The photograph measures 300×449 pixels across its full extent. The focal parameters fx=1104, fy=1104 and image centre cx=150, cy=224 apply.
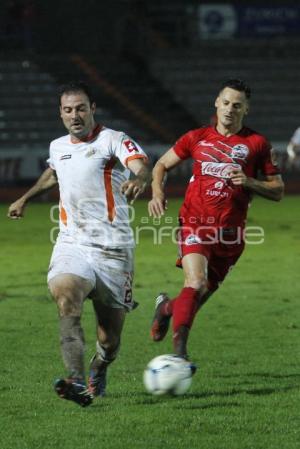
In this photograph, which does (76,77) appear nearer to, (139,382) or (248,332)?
(248,332)

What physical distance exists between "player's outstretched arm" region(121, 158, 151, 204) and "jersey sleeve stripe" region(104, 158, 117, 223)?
0.26 metres

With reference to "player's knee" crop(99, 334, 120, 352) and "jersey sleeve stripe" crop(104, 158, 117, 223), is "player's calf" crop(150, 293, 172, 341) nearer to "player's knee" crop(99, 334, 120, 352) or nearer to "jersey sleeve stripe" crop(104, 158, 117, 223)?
"player's knee" crop(99, 334, 120, 352)

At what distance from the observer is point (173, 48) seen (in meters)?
31.9

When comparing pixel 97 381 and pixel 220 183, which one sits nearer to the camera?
pixel 97 381

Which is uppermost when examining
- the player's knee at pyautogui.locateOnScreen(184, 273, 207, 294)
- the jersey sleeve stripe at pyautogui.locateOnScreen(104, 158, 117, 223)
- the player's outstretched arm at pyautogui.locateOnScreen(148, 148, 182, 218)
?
the jersey sleeve stripe at pyautogui.locateOnScreen(104, 158, 117, 223)

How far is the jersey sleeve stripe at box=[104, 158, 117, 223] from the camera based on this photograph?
22.7ft

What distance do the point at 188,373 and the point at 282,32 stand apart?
26085mm

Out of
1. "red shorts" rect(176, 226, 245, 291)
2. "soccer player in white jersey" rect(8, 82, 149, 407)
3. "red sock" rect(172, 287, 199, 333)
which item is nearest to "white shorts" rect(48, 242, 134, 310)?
"soccer player in white jersey" rect(8, 82, 149, 407)

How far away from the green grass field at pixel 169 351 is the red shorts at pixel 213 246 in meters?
0.69

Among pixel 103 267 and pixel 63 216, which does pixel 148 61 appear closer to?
pixel 63 216

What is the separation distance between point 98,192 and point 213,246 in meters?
1.31

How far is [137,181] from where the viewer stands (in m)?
6.36

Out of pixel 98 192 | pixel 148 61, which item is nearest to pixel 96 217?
pixel 98 192

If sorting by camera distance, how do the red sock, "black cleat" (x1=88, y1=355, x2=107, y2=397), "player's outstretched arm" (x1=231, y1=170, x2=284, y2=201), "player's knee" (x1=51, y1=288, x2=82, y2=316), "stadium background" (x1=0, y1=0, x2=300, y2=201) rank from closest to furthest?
"player's knee" (x1=51, y1=288, x2=82, y2=316), "black cleat" (x1=88, y1=355, x2=107, y2=397), the red sock, "player's outstretched arm" (x1=231, y1=170, x2=284, y2=201), "stadium background" (x1=0, y1=0, x2=300, y2=201)
